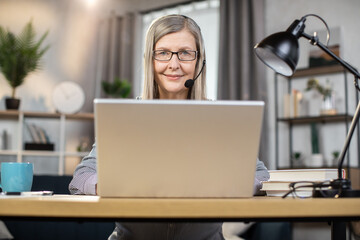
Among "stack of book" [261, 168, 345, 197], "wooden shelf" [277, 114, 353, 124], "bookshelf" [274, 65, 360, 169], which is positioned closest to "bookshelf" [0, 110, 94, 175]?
"bookshelf" [274, 65, 360, 169]

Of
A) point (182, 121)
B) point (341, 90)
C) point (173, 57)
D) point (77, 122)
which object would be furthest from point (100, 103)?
point (77, 122)

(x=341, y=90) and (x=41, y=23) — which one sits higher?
(x=41, y=23)

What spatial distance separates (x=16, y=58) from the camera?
458 cm

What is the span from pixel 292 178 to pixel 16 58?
408 cm

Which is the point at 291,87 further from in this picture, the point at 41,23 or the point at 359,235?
the point at 41,23

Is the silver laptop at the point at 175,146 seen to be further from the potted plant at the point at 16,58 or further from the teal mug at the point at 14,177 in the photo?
the potted plant at the point at 16,58

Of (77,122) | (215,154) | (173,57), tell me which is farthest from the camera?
(77,122)

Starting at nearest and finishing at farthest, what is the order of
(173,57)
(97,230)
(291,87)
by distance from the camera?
(173,57) < (97,230) < (291,87)

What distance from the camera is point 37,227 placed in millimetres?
2822

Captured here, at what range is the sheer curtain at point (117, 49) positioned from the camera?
208 inches

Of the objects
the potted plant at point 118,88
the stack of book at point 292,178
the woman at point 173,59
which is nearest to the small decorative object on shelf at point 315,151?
the potted plant at point 118,88

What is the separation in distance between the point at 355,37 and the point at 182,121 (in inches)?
142

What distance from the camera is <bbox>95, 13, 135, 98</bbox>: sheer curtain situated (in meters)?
5.29

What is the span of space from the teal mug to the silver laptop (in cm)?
39
